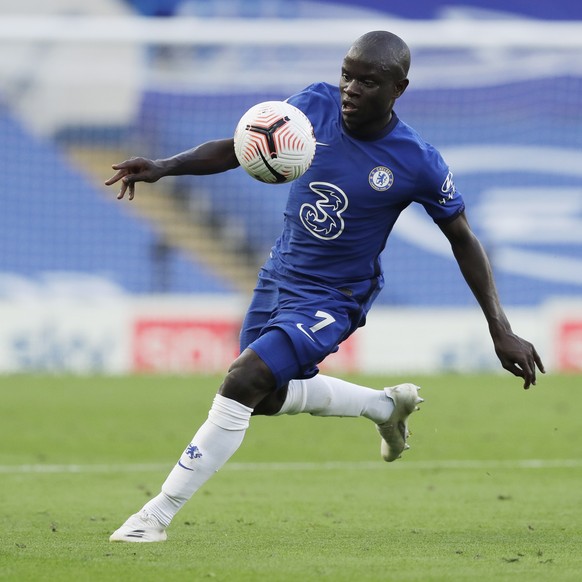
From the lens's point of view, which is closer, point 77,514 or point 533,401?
point 77,514

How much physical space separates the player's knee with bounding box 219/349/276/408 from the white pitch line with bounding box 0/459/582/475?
3.72 m

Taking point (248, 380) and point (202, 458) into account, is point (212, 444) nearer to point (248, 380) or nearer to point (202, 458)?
point (202, 458)

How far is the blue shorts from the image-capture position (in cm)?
615

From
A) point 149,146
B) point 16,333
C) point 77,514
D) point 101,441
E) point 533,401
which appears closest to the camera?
point 77,514

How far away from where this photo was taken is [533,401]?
15.0m

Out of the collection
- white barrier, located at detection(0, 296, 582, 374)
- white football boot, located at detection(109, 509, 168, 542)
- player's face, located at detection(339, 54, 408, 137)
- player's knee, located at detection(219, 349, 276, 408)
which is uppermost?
player's face, located at detection(339, 54, 408, 137)

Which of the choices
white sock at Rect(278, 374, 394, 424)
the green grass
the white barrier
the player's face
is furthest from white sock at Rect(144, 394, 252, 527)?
the white barrier

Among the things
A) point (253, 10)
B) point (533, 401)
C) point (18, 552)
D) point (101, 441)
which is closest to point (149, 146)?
point (253, 10)

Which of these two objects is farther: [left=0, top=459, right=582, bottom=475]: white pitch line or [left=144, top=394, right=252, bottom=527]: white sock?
[left=0, top=459, right=582, bottom=475]: white pitch line

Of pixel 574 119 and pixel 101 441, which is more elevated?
pixel 574 119

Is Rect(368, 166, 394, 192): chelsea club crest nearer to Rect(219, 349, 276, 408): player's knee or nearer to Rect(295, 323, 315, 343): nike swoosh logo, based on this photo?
Rect(295, 323, 315, 343): nike swoosh logo

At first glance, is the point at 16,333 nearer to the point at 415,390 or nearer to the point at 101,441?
the point at 101,441

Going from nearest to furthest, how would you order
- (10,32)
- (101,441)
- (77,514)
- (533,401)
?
(77,514), (101,441), (533,401), (10,32)

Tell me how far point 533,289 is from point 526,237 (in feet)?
3.71
